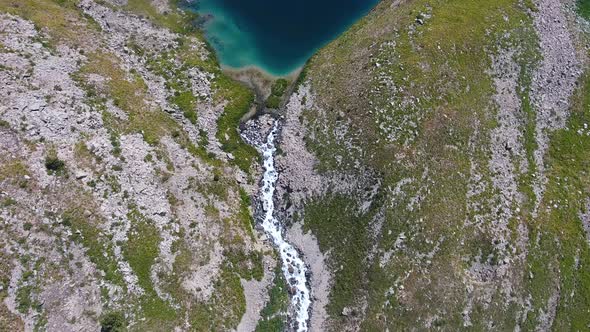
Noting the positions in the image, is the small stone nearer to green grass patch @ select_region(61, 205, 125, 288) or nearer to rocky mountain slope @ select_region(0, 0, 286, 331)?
rocky mountain slope @ select_region(0, 0, 286, 331)

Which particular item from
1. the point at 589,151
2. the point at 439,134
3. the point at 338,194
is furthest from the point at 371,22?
the point at 589,151

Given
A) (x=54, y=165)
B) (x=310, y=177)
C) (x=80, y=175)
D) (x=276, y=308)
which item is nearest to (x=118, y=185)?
(x=80, y=175)

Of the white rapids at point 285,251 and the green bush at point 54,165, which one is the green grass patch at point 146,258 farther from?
the white rapids at point 285,251

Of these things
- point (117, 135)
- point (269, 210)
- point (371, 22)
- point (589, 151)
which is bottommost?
point (269, 210)

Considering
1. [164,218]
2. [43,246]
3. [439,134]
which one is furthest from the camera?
[439,134]

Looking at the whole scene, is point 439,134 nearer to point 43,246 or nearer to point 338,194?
point 338,194

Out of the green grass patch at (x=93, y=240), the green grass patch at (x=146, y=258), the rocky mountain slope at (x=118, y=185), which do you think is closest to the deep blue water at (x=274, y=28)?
the rocky mountain slope at (x=118, y=185)
